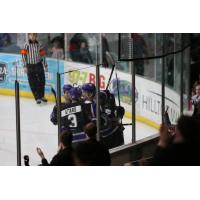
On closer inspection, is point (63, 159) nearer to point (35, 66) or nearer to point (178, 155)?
point (35, 66)

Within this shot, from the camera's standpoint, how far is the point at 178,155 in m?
6.46

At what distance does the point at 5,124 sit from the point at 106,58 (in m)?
1.03

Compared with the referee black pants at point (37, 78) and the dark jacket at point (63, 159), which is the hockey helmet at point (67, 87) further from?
the dark jacket at point (63, 159)

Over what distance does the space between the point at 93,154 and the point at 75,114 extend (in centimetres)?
44

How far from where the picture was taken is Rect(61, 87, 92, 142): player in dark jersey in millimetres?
6957

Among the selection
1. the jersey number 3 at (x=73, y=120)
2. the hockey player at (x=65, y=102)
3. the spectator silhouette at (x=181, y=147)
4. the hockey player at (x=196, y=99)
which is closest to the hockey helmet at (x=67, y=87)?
the hockey player at (x=65, y=102)

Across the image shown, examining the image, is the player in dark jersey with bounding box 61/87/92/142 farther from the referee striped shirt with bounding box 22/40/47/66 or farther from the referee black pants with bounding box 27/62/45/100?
the referee striped shirt with bounding box 22/40/47/66

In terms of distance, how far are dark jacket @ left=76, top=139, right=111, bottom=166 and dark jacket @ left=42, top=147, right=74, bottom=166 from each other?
0.24ft

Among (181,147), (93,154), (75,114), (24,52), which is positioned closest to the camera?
(181,147)

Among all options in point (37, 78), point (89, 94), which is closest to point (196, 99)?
point (89, 94)
